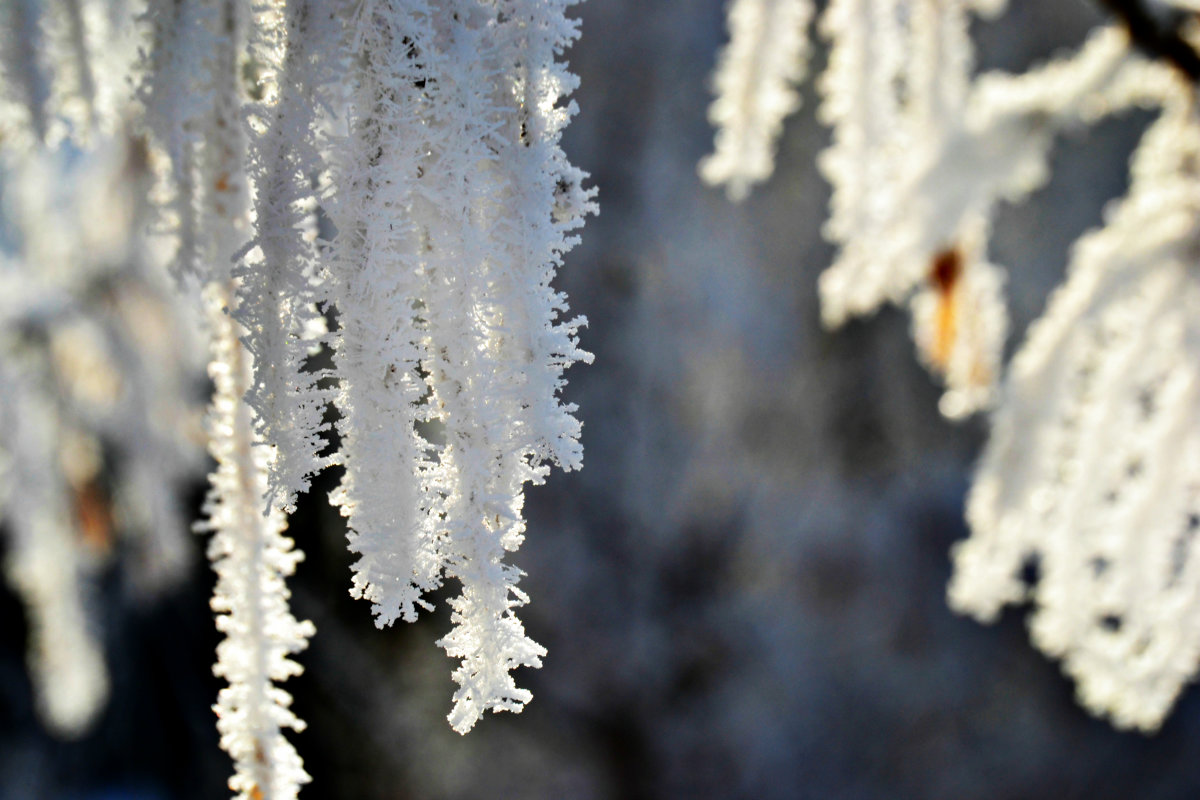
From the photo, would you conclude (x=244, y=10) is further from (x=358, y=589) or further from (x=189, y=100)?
(x=358, y=589)

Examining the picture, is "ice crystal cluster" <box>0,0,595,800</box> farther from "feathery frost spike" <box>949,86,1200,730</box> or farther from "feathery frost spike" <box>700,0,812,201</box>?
"feathery frost spike" <box>949,86,1200,730</box>

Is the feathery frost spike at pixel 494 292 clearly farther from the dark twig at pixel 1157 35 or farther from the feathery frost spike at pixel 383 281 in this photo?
the dark twig at pixel 1157 35

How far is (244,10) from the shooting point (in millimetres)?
314

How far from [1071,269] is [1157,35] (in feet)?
0.55

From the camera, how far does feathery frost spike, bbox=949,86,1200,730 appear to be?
0.54m

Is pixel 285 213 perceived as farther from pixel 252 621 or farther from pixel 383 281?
pixel 252 621

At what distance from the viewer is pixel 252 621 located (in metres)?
0.38

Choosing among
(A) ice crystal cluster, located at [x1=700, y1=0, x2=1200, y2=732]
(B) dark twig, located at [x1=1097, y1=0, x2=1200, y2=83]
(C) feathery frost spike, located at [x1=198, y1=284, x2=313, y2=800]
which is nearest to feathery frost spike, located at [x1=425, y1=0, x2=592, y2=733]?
(C) feathery frost spike, located at [x1=198, y1=284, x2=313, y2=800]

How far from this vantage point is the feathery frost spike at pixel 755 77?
49 cm

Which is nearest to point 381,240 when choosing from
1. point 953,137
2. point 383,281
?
point 383,281

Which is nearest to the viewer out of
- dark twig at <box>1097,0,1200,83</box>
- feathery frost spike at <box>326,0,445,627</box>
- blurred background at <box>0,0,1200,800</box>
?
feathery frost spike at <box>326,0,445,627</box>

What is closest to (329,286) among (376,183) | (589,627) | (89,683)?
(376,183)

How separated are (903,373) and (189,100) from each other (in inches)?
128

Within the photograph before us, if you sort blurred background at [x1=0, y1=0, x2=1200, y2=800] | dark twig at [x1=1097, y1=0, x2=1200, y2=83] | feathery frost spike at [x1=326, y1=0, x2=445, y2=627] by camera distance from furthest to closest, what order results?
blurred background at [x1=0, y1=0, x2=1200, y2=800]
dark twig at [x1=1097, y1=0, x2=1200, y2=83]
feathery frost spike at [x1=326, y1=0, x2=445, y2=627]
